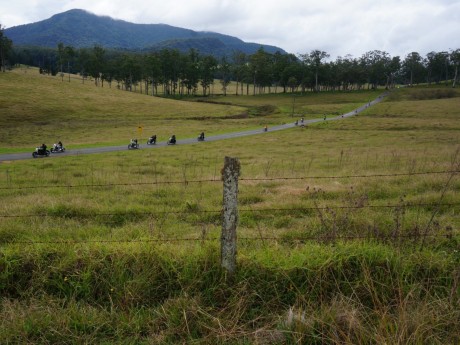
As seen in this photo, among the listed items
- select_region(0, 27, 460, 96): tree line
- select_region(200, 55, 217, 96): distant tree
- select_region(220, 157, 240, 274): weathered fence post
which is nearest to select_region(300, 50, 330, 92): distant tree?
select_region(0, 27, 460, 96): tree line

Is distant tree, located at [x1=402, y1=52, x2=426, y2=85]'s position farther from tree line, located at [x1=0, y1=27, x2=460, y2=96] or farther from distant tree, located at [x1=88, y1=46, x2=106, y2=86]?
distant tree, located at [x1=88, y1=46, x2=106, y2=86]

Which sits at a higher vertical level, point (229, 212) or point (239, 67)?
point (239, 67)

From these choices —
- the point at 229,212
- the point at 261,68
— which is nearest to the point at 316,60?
the point at 261,68

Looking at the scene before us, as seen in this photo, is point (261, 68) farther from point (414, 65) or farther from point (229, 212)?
point (229, 212)

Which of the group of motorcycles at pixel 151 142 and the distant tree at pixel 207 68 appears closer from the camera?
the group of motorcycles at pixel 151 142

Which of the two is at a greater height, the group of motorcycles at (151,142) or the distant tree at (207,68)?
the distant tree at (207,68)

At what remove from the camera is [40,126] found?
54.4 metres

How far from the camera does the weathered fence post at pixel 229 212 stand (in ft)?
13.6

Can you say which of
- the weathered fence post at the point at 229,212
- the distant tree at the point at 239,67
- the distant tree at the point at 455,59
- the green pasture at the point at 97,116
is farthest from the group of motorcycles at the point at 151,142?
the distant tree at the point at 455,59

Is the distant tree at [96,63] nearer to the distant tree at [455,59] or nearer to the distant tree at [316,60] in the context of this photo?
the distant tree at [316,60]

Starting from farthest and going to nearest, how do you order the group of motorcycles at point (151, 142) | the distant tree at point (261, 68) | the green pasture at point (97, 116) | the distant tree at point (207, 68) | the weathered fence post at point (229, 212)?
the distant tree at point (261, 68), the distant tree at point (207, 68), the green pasture at point (97, 116), the group of motorcycles at point (151, 142), the weathered fence post at point (229, 212)

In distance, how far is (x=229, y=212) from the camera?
166 inches

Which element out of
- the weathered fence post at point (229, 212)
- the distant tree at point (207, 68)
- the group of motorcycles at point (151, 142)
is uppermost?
the distant tree at point (207, 68)

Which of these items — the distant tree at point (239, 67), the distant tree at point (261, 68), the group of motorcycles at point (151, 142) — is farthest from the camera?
the distant tree at point (239, 67)
